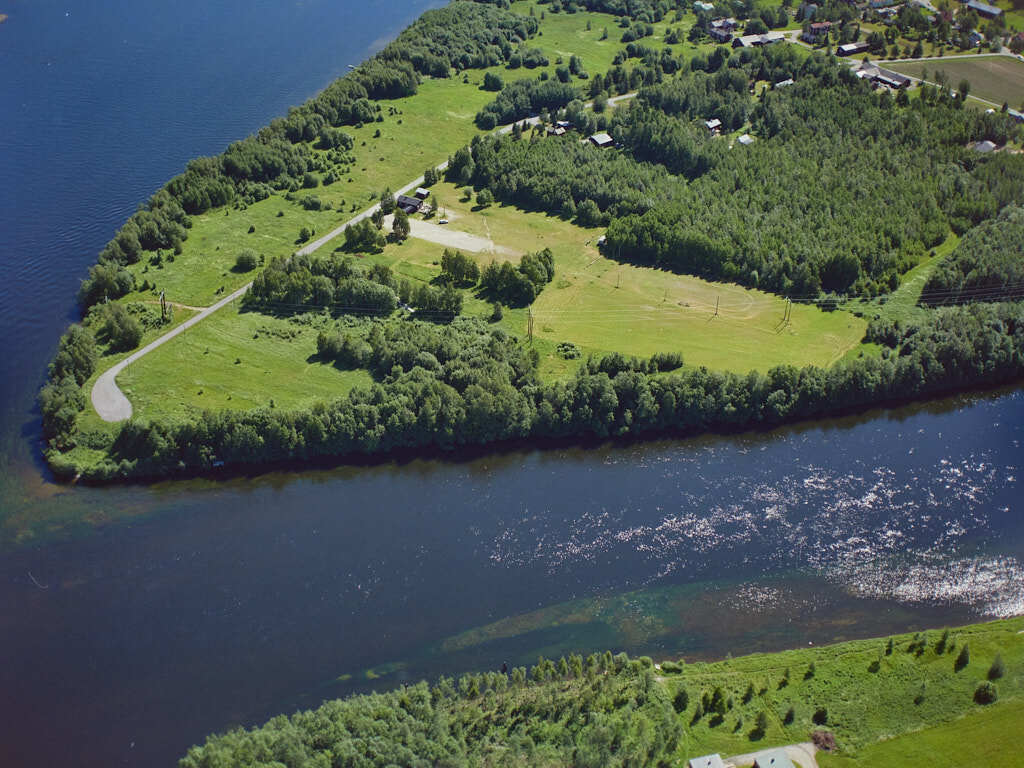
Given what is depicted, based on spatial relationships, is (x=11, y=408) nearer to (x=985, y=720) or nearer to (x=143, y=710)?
(x=143, y=710)

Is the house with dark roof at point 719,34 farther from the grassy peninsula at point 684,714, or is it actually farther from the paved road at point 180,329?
the grassy peninsula at point 684,714

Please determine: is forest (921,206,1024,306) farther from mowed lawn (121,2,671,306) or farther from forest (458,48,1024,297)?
mowed lawn (121,2,671,306)

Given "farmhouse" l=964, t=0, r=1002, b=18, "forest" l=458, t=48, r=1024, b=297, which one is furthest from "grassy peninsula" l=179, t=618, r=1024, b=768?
"farmhouse" l=964, t=0, r=1002, b=18

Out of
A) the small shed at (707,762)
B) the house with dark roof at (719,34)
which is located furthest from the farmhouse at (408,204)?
the small shed at (707,762)

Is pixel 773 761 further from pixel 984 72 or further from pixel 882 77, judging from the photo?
pixel 984 72

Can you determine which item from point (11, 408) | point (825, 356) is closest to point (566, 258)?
point (825, 356)

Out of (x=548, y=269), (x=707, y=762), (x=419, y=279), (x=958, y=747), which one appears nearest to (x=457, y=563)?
(x=707, y=762)
